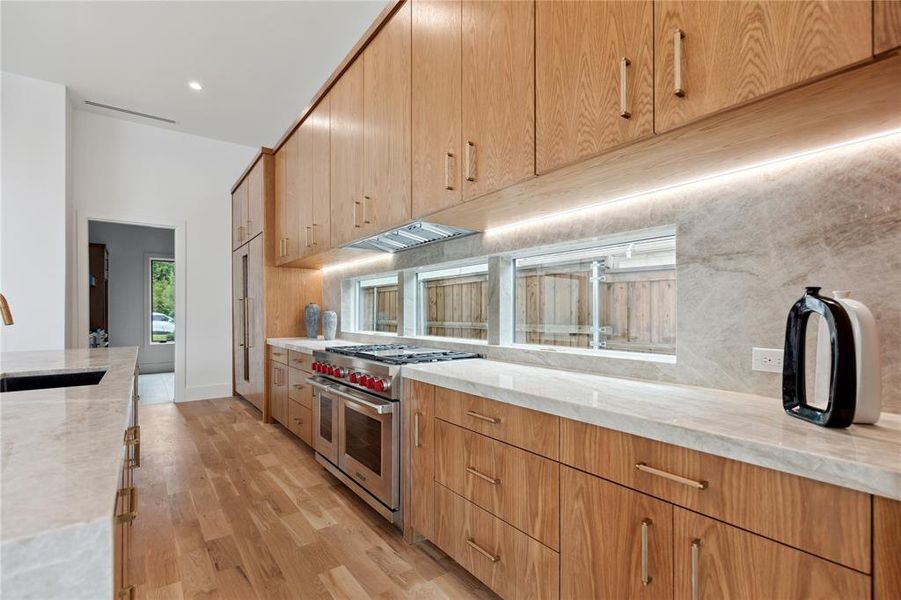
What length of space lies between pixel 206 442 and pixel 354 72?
3096 millimetres

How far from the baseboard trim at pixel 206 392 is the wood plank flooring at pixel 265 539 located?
6.61 feet

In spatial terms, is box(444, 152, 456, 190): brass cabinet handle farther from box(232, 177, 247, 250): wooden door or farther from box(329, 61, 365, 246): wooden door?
box(232, 177, 247, 250): wooden door

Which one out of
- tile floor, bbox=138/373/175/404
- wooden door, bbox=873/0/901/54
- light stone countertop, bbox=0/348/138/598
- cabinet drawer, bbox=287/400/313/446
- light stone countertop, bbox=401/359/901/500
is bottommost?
tile floor, bbox=138/373/175/404

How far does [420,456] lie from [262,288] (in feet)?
9.86

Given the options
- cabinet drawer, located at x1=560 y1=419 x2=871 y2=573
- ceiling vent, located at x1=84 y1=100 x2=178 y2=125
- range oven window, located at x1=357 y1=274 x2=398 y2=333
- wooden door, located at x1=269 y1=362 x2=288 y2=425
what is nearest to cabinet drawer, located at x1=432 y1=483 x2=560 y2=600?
cabinet drawer, located at x1=560 y1=419 x2=871 y2=573

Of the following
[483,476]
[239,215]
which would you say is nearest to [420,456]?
[483,476]

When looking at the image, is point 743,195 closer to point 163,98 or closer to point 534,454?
point 534,454

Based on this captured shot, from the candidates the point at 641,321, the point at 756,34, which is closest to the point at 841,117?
the point at 756,34

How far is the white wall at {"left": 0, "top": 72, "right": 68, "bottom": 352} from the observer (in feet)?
12.4

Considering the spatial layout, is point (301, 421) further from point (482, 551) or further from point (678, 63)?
point (678, 63)

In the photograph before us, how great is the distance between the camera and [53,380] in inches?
74.0

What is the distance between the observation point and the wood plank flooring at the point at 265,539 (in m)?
1.69

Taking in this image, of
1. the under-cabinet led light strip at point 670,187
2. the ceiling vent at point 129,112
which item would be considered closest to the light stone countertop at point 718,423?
the under-cabinet led light strip at point 670,187

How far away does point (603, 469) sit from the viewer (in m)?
1.16
